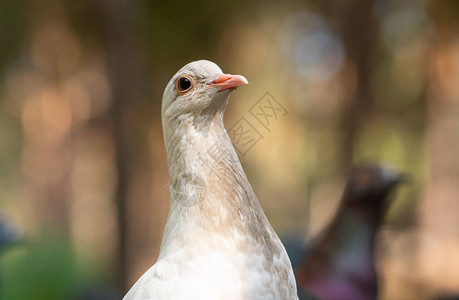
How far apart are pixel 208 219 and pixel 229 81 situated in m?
0.43

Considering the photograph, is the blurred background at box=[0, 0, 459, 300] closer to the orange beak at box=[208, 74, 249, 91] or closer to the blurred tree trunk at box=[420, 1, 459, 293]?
the blurred tree trunk at box=[420, 1, 459, 293]

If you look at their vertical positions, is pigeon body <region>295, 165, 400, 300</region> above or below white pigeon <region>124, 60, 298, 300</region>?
below

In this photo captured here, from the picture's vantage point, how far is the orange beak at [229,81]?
1.48m

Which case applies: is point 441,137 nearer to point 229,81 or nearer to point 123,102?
point 123,102

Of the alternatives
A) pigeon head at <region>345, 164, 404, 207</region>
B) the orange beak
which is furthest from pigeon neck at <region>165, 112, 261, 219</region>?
pigeon head at <region>345, 164, 404, 207</region>

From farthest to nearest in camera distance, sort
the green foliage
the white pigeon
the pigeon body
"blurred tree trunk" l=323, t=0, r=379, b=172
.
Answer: the green foliage → "blurred tree trunk" l=323, t=0, r=379, b=172 → the pigeon body → the white pigeon

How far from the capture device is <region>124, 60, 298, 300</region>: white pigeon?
4.69 feet

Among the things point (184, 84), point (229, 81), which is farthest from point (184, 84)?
point (229, 81)

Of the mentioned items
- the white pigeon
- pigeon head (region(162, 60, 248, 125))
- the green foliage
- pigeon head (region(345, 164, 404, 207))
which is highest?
pigeon head (region(162, 60, 248, 125))

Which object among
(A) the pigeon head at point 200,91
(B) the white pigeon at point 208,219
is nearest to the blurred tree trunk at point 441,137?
(B) the white pigeon at point 208,219

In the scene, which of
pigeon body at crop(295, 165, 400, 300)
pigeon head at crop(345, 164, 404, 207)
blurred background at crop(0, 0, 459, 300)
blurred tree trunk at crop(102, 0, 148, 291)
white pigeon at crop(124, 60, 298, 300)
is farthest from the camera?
blurred background at crop(0, 0, 459, 300)

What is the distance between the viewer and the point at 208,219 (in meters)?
1.51

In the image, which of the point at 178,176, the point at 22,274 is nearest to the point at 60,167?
the point at 22,274

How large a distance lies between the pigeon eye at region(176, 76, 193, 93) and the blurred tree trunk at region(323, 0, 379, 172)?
4991mm
